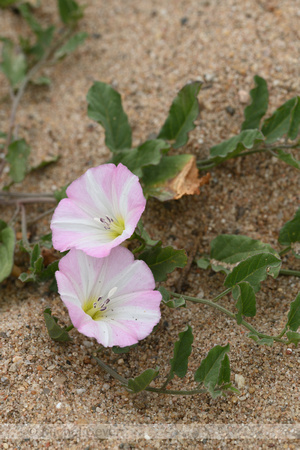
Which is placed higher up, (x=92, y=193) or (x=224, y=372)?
(x=92, y=193)

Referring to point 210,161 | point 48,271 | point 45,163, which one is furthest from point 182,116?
point 48,271

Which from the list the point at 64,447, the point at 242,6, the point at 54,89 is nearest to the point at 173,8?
the point at 242,6

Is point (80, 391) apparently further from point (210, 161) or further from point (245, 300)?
point (210, 161)

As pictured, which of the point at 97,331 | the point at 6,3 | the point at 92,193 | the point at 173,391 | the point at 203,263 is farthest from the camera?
the point at 6,3

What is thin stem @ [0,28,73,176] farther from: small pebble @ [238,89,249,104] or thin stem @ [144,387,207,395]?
thin stem @ [144,387,207,395]

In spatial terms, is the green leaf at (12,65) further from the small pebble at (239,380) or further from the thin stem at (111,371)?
the small pebble at (239,380)
